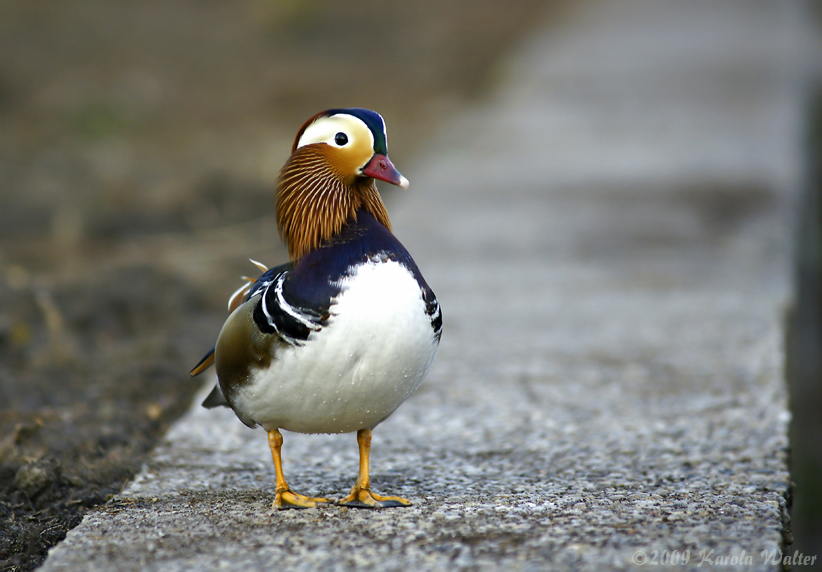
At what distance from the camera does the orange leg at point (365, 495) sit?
295 cm

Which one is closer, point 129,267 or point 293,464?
point 293,464

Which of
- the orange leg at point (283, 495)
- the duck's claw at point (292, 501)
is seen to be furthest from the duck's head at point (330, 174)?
the duck's claw at point (292, 501)

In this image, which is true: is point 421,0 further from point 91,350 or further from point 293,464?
point 293,464

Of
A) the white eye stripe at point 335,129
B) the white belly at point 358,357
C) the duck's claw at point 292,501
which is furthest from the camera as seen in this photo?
the duck's claw at point 292,501

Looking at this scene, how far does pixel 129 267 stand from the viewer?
18.9 feet

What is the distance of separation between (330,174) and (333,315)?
17.9 inches

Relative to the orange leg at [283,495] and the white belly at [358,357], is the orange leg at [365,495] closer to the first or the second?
the orange leg at [283,495]

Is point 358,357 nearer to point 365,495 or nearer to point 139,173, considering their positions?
point 365,495

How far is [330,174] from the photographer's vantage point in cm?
289

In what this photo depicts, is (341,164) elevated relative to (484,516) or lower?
elevated

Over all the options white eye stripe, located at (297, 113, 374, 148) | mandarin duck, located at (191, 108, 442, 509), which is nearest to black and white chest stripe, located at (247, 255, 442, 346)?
mandarin duck, located at (191, 108, 442, 509)

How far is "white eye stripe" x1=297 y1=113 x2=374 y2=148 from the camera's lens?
2818mm

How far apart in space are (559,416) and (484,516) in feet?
3.84

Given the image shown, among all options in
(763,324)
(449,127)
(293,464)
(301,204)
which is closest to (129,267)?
(293,464)
